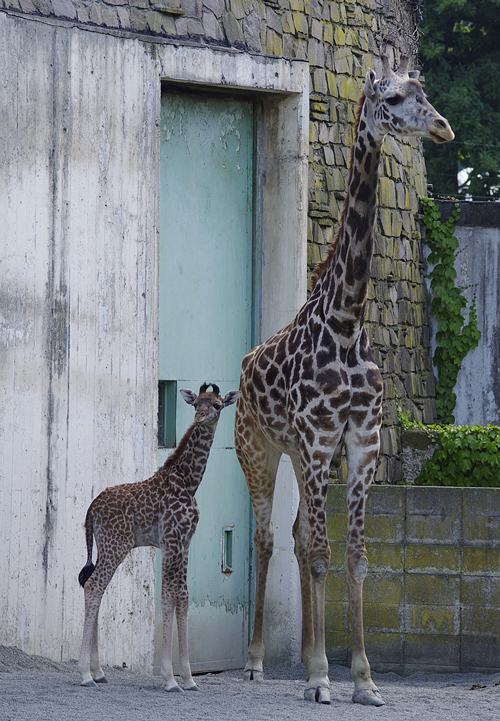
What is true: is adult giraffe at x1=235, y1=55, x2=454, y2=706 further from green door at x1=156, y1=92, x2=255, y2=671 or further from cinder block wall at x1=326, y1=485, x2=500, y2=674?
green door at x1=156, y1=92, x2=255, y2=671

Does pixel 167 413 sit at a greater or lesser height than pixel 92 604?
greater

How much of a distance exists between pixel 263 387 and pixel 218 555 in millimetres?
2351

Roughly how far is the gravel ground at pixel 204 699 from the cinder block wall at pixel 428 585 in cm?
47

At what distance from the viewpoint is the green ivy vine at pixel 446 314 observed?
11.4m

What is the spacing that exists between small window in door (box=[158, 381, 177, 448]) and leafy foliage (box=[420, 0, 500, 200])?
45.2 feet

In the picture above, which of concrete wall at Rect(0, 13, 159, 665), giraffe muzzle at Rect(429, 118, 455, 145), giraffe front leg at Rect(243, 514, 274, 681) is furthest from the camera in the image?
concrete wall at Rect(0, 13, 159, 665)

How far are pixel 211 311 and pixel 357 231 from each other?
2.75m

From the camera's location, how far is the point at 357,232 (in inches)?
259

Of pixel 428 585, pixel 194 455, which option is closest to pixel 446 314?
pixel 428 585

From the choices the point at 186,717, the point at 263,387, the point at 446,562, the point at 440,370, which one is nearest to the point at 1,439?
the point at 263,387

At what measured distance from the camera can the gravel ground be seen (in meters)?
5.84

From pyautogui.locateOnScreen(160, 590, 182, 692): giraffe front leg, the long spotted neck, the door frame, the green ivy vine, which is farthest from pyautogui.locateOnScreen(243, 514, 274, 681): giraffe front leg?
the green ivy vine

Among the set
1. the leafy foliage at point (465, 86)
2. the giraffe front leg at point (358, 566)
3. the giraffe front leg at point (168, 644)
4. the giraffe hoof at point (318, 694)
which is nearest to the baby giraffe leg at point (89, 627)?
the giraffe front leg at point (168, 644)

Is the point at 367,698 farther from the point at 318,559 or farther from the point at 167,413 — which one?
the point at 167,413
